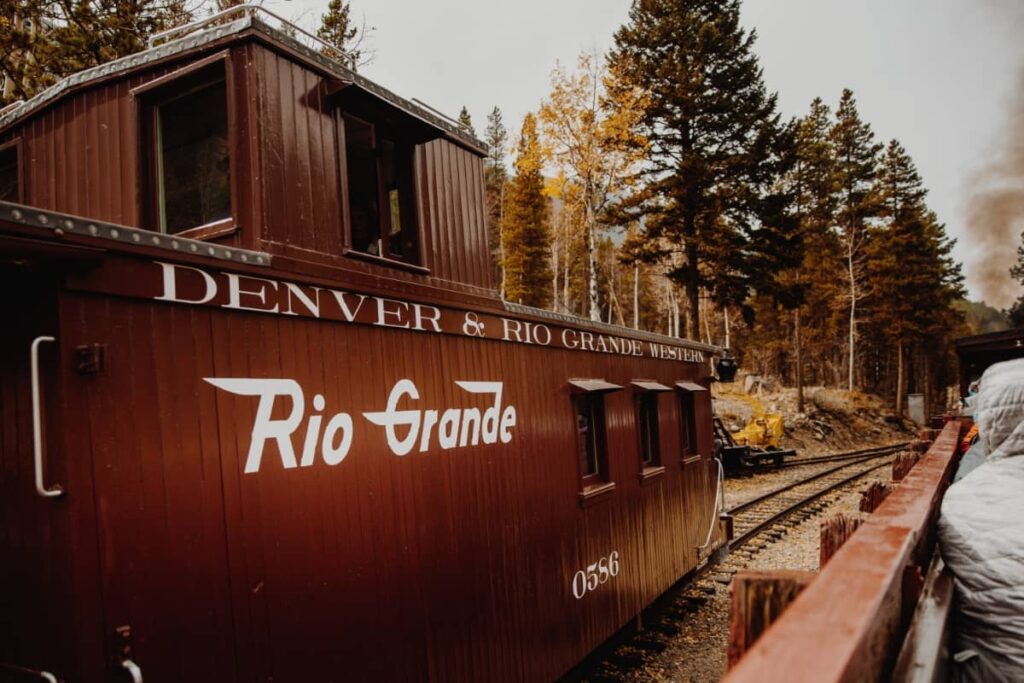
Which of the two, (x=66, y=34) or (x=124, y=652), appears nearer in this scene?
(x=124, y=652)

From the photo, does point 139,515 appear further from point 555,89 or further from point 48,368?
point 555,89

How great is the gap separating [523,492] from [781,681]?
14.6 ft

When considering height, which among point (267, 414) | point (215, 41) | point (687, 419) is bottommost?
point (687, 419)

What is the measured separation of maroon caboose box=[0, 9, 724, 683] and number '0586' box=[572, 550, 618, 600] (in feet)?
0.09

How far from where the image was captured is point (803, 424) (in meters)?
25.7

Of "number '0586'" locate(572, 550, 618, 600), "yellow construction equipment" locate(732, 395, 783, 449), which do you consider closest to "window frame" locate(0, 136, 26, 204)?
"number '0586'" locate(572, 550, 618, 600)

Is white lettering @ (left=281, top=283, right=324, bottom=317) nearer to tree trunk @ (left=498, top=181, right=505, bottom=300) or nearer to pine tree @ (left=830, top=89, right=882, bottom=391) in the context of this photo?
tree trunk @ (left=498, top=181, right=505, bottom=300)

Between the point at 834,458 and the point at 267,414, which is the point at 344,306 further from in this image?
the point at 834,458

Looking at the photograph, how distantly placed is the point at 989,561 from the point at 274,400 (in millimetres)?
3240

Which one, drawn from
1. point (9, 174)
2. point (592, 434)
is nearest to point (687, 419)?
point (592, 434)

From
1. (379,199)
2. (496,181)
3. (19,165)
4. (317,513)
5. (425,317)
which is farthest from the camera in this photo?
(496,181)

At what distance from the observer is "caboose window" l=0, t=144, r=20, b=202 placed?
5.30 m

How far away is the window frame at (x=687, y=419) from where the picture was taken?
8.97 m

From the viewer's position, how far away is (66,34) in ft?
36.4
